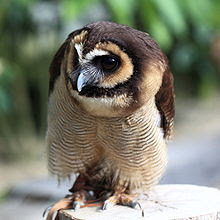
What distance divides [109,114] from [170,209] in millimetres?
586

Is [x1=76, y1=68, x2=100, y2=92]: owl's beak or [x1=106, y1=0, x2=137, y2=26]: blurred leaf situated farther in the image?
[x1=106, y1=0, x2=137, y2=26]: blurred leaf

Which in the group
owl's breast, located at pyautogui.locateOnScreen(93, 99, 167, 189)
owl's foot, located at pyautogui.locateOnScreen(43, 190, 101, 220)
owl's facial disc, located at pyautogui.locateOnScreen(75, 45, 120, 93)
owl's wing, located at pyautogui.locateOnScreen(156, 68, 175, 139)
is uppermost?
owl's facial disc, located at pyautogui.locateOnScreen(75, 45, 120, 93)

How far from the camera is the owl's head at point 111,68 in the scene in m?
3.19

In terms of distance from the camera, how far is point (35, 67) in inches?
386

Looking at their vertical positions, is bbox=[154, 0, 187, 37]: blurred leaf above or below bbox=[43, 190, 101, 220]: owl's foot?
above

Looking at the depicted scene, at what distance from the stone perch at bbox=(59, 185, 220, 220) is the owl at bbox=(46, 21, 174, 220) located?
0.08 metres

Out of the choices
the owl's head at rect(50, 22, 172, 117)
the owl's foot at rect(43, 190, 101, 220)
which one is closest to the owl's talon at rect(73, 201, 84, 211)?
the owl's foot at rect(43, 190, 101, 220)

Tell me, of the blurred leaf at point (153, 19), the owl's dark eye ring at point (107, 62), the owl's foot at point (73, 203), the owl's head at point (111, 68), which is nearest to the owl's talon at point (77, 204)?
the owl's foot at point (73, 203)

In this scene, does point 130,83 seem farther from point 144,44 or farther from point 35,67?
point 35,67

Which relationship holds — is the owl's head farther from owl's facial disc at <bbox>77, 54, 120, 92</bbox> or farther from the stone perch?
the stone perch

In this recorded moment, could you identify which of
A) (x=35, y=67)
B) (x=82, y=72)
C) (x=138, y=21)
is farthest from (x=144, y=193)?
(x=35, y=67)

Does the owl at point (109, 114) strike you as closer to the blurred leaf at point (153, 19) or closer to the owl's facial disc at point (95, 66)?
the owl's facial disc at point (95, 66)

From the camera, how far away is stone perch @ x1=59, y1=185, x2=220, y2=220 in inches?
128

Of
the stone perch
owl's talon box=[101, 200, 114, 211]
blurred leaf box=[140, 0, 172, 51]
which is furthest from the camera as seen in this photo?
blurred leaf box=[140, 0, 172, 51]
